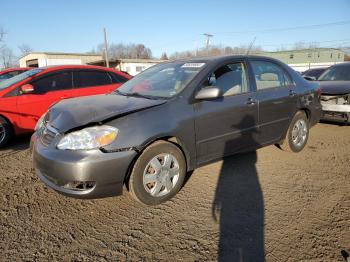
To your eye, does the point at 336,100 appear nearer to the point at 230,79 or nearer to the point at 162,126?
the point at 230,79

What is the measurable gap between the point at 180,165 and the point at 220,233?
911 millimetres

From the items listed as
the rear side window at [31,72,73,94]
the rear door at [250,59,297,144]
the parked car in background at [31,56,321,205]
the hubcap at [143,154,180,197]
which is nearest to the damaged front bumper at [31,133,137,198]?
the parked car in background at [31,56,321,205]

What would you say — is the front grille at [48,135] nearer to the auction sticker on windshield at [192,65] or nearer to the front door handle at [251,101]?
the auction sticker on windshield at [192,65]

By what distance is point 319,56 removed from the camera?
53406 mm

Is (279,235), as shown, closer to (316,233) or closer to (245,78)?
(316,233)

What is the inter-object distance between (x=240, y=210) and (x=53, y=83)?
478cm

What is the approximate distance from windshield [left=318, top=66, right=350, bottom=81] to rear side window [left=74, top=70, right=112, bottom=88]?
594cm

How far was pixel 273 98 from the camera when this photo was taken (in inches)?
167

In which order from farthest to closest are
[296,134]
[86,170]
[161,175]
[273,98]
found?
[296,134] → [273,98] → [161,175] → [86,170]

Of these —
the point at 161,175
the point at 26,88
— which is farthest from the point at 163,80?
the point at 26,88

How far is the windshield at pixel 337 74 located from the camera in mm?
7461

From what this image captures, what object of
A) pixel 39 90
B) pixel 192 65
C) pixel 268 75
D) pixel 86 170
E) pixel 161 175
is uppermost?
pixel 192 65

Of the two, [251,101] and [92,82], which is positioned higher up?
[92,82]

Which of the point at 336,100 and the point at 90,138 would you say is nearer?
the point at 90,138
